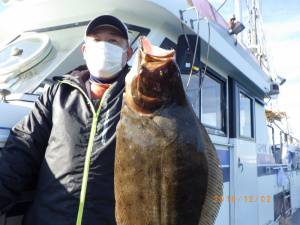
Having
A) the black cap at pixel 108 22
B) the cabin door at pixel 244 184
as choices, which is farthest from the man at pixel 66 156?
the cabin door at pixel 244 184

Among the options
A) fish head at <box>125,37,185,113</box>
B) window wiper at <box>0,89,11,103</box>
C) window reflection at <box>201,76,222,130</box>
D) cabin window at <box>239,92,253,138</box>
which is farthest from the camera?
cabin window at <box>239,92,253,138</box>

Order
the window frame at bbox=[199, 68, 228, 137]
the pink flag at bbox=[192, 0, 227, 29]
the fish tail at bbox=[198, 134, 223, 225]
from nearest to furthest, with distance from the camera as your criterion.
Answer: the fish tail at bbox=[198, 134, 223, 225] < the pink flag at bbox=[192, 0, 227, 29] < the window frame at bbox=[199, 68, 228, 137]

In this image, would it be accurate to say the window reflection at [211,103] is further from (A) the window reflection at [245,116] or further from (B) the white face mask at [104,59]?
(B) the white face mask at [104,59]

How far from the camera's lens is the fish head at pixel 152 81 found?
153cm

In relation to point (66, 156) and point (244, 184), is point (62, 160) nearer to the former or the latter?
point (66, 156)

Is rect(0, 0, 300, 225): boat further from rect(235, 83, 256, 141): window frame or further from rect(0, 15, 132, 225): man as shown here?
rect(0, 15, 132, 225): man

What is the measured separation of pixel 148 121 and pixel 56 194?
69cm

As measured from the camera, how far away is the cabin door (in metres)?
4.79

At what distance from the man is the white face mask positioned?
0.12 metres

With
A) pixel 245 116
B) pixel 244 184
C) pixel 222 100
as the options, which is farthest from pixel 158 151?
pixel 245 116

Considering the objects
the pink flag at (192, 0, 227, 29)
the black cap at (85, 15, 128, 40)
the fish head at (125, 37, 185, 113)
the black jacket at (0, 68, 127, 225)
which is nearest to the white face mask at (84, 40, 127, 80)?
the black cap at (85, 15, 128, 40)

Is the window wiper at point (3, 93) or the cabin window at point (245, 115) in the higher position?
the cabin window at point (245, 115)

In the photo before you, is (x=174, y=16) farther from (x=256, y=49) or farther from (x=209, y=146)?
(x=256, y=49)

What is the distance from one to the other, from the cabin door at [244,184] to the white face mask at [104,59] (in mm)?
2819
